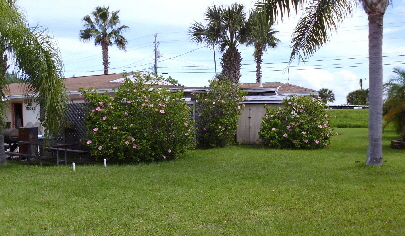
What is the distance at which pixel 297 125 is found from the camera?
47.5ft

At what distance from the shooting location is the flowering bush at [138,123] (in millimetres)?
10653

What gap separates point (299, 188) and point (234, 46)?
1288 centimetres

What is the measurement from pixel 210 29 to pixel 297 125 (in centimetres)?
646

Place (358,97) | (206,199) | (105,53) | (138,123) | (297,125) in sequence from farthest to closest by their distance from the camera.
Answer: (358,97)
(105,53)
(297,125)
(138,123)
(206,199)

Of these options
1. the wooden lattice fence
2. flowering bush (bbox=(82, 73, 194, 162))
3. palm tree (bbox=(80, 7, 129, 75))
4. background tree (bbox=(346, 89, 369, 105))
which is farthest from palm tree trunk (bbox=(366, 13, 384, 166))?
background tree (bbox=(346, 89, 369, 105))

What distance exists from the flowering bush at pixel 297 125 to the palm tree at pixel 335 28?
13.5 feet

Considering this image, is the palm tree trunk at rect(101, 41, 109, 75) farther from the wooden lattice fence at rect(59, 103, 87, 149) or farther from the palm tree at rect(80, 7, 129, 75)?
the wooden lattice fence at rect(59, 103, 87, 149)

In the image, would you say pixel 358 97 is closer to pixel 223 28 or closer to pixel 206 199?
pixel 223 28

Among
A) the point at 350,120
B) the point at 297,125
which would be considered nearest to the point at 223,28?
the point at 297,125

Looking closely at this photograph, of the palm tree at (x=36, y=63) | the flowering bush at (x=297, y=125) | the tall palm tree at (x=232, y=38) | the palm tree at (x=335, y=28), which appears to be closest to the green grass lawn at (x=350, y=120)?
the tall palm tree at (x=232, y=38)

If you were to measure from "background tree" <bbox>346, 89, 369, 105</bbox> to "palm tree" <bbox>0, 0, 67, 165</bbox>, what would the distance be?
196 feet

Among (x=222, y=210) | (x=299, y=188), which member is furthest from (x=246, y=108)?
(x=222, y=210)

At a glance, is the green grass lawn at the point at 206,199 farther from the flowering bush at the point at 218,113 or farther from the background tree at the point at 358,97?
the background tree at the point at 358,97

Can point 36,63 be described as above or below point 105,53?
below
